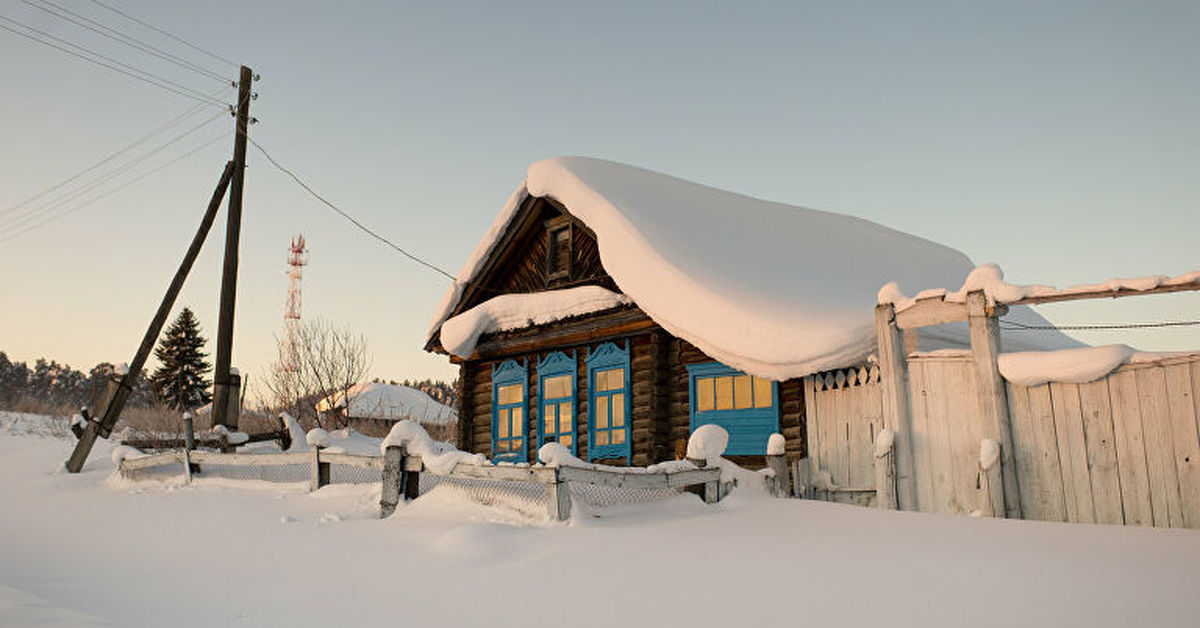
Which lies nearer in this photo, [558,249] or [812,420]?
[812,420]

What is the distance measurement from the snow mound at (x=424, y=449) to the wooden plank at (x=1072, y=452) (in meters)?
5.54

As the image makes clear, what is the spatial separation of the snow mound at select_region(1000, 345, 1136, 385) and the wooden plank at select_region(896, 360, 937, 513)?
90 centimetres

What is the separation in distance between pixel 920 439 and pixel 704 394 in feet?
16.0

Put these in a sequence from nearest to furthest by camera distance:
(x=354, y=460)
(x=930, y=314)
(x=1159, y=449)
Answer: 1. (x=1159, y=449)
2. (x=930, y=314)
3. (x=354, y=460)

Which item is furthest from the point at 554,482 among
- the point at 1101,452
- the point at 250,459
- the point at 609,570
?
the point at 250,459

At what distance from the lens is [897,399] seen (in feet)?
29.7

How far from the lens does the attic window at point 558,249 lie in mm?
15719

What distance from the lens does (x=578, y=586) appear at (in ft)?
20.8

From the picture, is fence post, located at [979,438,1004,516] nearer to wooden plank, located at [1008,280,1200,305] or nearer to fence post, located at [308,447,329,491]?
wooden plank, located at [1008,280,1200,305]

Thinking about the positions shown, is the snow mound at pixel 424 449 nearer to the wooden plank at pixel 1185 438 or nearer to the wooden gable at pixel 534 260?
the wooden gable at pixel 534 260

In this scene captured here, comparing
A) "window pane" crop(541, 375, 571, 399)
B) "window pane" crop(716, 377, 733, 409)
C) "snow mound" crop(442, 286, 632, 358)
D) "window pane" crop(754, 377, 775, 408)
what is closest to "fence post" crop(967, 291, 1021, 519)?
"window pane" crop(754, 377, 775, 408)

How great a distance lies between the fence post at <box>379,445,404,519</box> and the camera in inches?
358

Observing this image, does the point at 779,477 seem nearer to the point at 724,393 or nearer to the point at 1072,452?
the point at 1072,452

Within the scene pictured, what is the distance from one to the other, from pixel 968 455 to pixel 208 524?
326 inches
